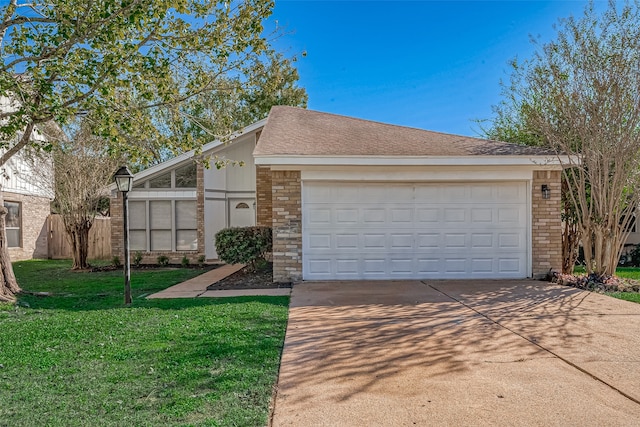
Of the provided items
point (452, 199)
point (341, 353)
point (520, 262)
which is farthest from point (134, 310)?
point (520, 262)

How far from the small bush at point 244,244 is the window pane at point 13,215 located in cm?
1064

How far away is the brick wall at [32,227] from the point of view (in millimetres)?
15904

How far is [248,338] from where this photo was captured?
4730mm

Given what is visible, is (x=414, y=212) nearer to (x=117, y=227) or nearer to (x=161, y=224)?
(x=161, y=224)

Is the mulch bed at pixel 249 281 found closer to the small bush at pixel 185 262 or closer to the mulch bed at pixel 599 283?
the small bush at pixel 185 262

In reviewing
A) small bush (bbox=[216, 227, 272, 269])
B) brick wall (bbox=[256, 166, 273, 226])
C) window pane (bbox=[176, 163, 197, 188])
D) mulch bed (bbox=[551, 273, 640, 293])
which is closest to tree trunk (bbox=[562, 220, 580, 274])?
mulch bed (bbox=[551, 273, 640, 293])

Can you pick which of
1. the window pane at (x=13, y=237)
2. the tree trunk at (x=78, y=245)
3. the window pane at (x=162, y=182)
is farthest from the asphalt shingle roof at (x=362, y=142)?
the window pane at (x=13, y=237)

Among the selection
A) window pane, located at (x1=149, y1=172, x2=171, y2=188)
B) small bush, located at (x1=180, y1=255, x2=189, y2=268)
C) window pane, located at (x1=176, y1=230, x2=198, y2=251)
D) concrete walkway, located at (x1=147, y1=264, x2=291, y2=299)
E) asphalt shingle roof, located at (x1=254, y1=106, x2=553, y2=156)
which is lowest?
small bush, located at (x1=180, y1=255, x2=189, y2=268)

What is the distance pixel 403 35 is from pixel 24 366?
12691 mm

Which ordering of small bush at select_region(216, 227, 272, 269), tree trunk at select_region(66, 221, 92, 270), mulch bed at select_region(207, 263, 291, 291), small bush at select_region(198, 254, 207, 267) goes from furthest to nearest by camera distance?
small bush at select_region(198, 254, 207, 267), tree trunk at select_region(66, 221, 92, 270), small bush at select_region(216, 227, 272, 269), mulch bed at select_region(207, 263, 291, 291)

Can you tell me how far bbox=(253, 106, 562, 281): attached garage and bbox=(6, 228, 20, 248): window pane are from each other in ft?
41.1

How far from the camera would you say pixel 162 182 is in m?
14.1

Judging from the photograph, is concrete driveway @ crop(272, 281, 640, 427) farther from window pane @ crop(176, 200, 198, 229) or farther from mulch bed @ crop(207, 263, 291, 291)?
window pane @ crop(176, 200, 198, 229)

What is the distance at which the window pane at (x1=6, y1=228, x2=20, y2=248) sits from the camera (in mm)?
15688
